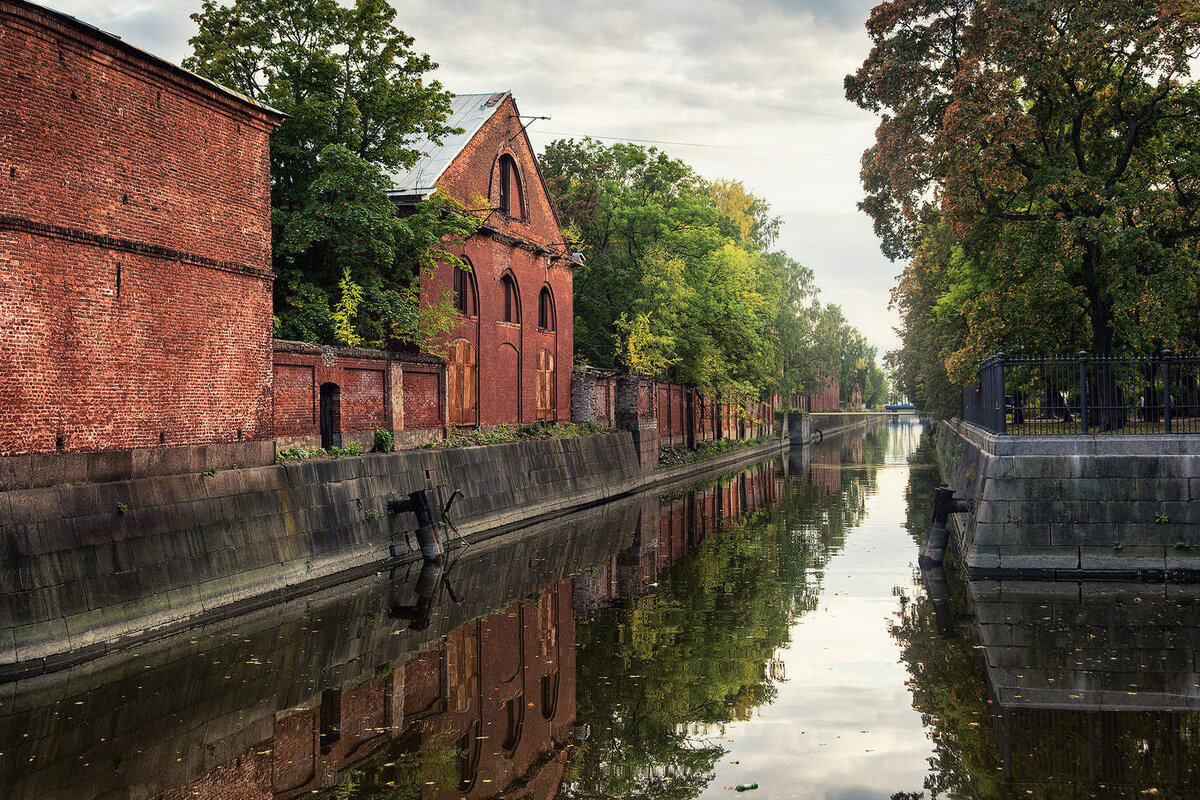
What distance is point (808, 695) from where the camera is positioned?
406 inches

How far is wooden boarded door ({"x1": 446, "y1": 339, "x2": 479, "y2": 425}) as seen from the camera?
1107 inches

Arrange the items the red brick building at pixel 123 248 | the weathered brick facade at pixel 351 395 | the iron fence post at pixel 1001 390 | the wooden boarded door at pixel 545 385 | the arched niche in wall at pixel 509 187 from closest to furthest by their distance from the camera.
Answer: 1. the red brick building at pixel 123 248
2. the iron fence post at pixel 1001 390
3. the weathered brick facade at pixel 351 395
4. the arched niche in wall at pixel 509 187
5. the wooden boarded door at pixel 545 385

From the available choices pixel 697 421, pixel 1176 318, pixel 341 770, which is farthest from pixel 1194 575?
pixel 697 421

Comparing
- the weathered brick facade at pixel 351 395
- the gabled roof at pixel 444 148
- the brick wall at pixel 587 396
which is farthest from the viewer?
the brick wall at pixel 587 396

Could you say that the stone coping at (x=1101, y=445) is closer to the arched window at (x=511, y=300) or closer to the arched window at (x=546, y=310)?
the arched window at (x=511, y=300)

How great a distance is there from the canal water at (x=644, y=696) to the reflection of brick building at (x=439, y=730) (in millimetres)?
32

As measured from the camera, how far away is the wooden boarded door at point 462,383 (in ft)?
92.2

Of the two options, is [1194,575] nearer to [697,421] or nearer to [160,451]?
[160,451]

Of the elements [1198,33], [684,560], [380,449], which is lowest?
[684,560]

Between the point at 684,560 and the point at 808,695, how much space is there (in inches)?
366

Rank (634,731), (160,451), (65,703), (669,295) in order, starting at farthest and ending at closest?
(669,295), (160,451), (65,703), (634,731)

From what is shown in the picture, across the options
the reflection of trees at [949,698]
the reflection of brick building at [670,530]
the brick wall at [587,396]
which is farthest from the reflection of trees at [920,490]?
the brick wall at [587,396]

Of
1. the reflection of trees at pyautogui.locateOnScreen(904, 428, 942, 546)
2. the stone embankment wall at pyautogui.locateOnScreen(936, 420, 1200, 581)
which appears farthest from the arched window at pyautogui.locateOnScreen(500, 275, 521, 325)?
the stone embankment wall at pyautogui.locateOnScreen(936, 420, 1200, 581)

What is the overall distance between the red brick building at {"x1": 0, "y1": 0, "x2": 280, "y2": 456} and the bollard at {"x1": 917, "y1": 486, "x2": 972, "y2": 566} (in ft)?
40.4
